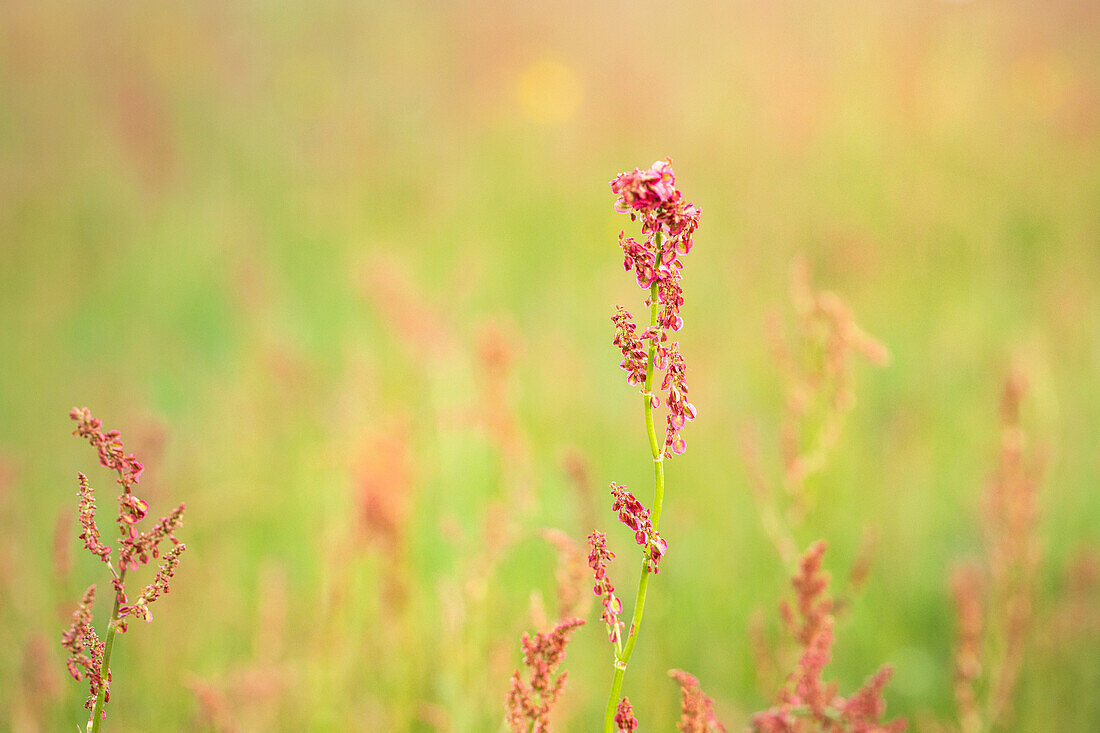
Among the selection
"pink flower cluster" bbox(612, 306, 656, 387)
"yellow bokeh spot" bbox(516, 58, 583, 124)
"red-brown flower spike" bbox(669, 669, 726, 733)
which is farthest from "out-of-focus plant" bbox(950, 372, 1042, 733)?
"yellow bokeh spot" bbox(516, 58, 583, 124)

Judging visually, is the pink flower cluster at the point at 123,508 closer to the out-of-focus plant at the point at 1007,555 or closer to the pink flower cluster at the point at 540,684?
the pink flower cluster at the point at 540,684

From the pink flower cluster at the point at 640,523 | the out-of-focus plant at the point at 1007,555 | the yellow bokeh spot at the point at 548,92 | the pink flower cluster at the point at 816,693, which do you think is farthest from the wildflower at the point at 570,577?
the yellow bokeh spot at the point at 548,92

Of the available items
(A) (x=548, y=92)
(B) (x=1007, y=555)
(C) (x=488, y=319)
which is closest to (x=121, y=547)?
(B) (x=1007, y=555)

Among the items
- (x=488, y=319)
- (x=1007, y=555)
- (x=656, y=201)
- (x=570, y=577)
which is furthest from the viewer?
(x=488, y=319)

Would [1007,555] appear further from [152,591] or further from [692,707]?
[152,591]

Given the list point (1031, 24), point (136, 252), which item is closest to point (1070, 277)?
point (1031, 24)

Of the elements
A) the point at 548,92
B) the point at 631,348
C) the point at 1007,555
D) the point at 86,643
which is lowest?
the point at 86,643

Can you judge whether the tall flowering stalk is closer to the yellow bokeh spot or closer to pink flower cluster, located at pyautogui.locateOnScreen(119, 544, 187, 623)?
pink flower cluster, located at pyautogui.locateOnScreen(119, 544, 187, 623)
